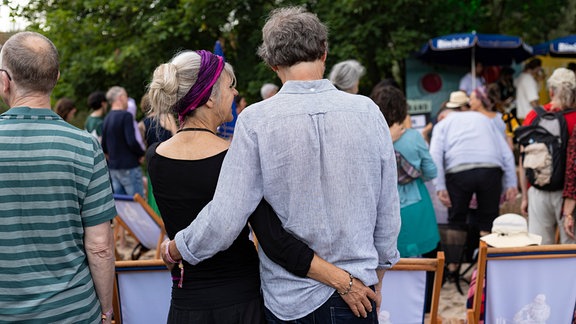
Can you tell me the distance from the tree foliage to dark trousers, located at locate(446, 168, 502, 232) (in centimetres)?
508

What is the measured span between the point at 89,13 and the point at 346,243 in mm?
10704

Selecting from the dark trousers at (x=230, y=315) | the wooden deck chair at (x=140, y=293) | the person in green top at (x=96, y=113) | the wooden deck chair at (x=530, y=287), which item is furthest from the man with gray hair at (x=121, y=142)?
the dark trousers at (x=230, y=315)

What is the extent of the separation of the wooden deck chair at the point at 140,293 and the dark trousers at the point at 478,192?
341 cm

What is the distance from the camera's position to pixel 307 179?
2068mm

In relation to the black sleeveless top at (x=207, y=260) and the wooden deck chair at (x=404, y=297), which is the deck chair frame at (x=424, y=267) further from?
the black sleeveless top at (x=207, y=260)

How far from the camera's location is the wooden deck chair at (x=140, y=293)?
3035 millimetres

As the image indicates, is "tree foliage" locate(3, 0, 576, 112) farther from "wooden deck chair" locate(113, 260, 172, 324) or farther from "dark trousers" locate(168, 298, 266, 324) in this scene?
"dark trousers" locate(168, 298, 266, 324)

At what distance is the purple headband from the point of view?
2321 millimetres

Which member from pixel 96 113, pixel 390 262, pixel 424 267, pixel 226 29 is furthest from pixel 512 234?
pixel 226 29

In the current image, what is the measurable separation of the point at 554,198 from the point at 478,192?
890mm

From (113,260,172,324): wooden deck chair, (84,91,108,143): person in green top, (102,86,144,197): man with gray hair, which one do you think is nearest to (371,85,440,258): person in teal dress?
(113,260,172,324): wooden deck chair

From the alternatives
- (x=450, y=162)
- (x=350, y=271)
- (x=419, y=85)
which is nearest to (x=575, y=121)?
(x=450, y=162)

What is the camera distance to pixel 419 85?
39.3ft

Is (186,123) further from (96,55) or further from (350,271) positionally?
(96,55)
